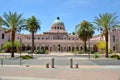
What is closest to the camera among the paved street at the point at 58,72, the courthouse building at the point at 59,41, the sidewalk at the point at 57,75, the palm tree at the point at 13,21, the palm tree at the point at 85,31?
the sidewalk at the point at 57,75

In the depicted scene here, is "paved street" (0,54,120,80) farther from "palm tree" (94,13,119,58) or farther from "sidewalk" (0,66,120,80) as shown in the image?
"palm tree" (94,13,119,58)

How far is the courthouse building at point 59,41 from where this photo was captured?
308ft

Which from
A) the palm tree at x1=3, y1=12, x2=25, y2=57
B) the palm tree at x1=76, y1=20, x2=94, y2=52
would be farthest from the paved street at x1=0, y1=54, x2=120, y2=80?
the palm tree at x1=76, y1=20, x2=94, y2=52

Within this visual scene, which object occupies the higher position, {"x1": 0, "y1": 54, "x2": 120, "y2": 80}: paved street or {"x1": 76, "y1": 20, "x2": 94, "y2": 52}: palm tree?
{"x1": 76, "y1": 20, "x2": 94, "y2": 52}: palm tree

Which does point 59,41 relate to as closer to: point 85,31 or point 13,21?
point 85,31

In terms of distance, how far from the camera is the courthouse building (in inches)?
3693

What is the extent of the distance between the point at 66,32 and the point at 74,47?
19.3m

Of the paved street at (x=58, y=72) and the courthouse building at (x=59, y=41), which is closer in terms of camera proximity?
the paved street at (x=58, y=72)

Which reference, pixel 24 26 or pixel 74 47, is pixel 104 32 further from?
pixel 74 47

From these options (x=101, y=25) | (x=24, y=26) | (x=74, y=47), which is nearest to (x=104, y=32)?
(x=101, y=25)

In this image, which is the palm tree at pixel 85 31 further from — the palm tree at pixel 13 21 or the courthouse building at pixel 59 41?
the palm tree at pixel 13 21

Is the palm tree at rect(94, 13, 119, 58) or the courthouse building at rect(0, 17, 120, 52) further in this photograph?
the courthouse building at rect(0, 17, 120, 52)

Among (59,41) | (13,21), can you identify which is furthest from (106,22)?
(59,41)

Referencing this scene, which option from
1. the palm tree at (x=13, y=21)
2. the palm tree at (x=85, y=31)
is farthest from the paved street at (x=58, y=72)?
the palm tree at (x=85, y=31)
